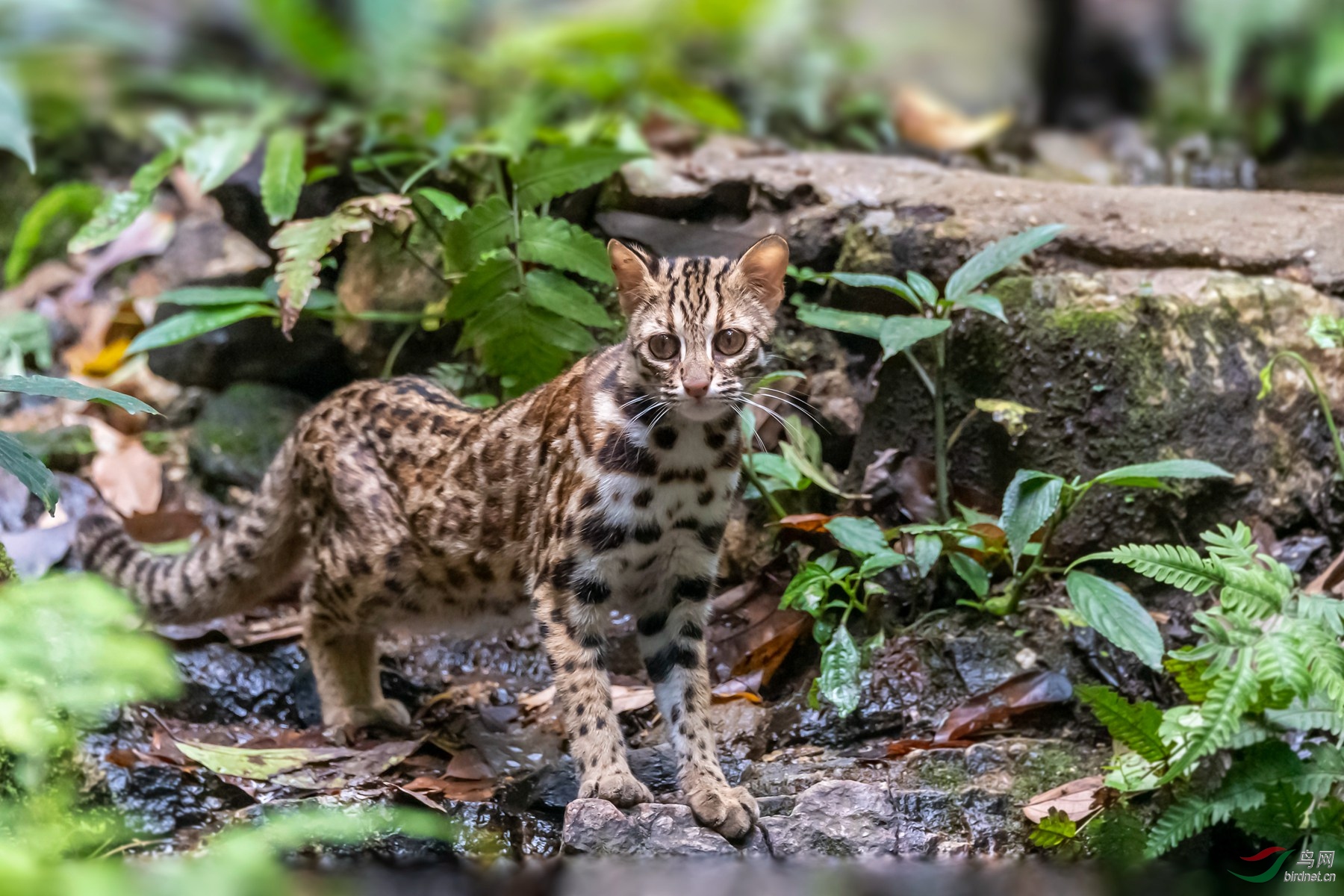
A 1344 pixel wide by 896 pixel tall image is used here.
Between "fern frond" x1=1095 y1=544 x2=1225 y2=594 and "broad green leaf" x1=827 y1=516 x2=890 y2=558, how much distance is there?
1216mm

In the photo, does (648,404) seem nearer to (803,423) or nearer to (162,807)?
(803,423)

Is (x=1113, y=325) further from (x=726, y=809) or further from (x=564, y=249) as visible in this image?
(x=726, y=809)

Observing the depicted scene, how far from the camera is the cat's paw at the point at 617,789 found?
4.36 m

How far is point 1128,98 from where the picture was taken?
11.0 metres

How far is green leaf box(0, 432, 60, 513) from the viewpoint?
11.1 feet

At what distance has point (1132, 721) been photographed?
163 inches

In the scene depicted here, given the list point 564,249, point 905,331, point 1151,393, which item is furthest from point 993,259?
point 564,249

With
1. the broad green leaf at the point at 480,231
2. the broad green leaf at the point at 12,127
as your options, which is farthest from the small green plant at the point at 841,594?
the broad green leaf at the point at 12,127

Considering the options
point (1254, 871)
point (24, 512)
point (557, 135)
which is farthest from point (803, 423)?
point (24, 512)

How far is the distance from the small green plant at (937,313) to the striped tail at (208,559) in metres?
2.49

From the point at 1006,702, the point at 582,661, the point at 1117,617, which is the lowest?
the point at 1006,702

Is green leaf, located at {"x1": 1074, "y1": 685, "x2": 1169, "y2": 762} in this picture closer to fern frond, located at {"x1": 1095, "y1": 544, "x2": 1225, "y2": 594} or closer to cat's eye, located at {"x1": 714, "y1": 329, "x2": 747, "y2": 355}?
fern frond, located at {"x1": 1095, "y1": 544, "x2": 1225, "y2": 594}

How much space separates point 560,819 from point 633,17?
675cm

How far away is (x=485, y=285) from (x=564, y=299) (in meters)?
0.37
